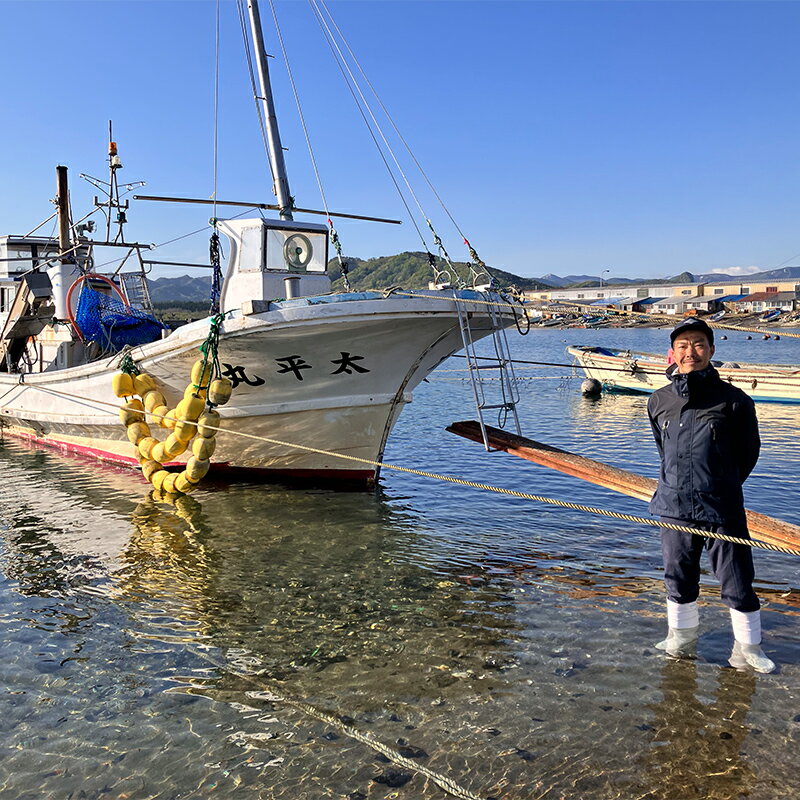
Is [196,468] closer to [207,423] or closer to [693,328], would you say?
[207,423]

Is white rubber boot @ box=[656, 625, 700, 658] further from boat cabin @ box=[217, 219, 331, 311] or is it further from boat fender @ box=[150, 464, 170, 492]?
boat fender @ box=[150, 464, 170, 492]

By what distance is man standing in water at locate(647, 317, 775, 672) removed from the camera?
4.46 meters

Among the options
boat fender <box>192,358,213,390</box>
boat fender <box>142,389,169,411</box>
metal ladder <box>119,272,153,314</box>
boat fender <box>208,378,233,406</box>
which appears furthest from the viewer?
metal ladder <box>119,272,153,314</box>

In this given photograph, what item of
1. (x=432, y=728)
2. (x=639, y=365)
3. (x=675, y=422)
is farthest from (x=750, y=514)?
(x=639, y=365)

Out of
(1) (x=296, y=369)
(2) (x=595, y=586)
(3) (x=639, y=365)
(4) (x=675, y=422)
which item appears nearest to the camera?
(4) (x=675, y=422)

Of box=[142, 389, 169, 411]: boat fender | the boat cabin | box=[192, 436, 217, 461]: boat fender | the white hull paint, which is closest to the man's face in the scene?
the white hull paint

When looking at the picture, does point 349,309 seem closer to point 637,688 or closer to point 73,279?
point 637,688

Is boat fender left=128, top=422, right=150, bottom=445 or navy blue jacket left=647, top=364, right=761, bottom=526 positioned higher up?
navy blue jacket left=647, top=364, right=761, bottom=526

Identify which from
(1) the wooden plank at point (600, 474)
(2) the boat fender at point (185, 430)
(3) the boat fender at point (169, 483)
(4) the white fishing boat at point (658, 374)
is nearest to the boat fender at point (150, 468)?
(3) the boat fender at point (169, 483)

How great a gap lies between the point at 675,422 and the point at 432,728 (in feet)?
8.40

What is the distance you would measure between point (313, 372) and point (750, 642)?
6.46 metres

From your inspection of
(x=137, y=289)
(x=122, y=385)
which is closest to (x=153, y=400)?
(x=122, y=385)

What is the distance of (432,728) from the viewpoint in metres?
4.21

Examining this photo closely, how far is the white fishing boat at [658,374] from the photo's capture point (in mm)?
21953
